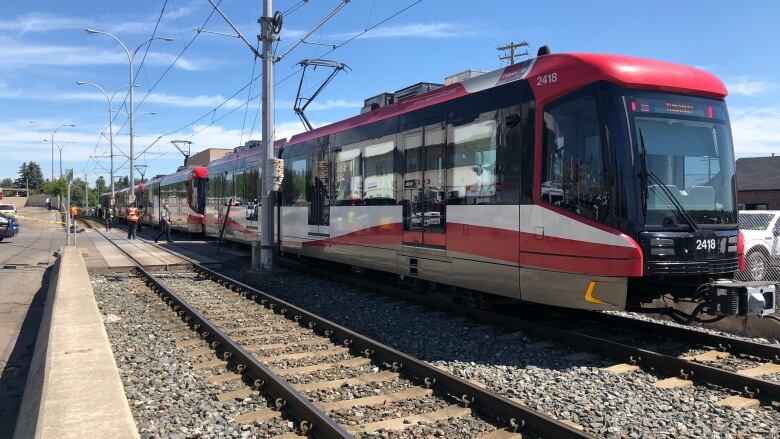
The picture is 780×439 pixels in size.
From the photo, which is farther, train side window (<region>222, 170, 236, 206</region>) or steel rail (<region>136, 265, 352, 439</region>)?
train side window (<region>222, 170, 236, 206</region>)

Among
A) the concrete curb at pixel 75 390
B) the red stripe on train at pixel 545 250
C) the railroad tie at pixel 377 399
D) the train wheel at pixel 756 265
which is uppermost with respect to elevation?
the red stripe on train at pixel 545 250

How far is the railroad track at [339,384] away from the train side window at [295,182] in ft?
17.1

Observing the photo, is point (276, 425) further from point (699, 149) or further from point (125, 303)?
point (125, 303)

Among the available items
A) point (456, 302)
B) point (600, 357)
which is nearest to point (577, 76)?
point (600, 357)

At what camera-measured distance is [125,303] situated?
10469 millimetres

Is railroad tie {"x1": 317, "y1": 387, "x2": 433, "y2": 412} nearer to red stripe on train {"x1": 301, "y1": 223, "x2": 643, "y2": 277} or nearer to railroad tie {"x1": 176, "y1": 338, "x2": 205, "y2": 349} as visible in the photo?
red stripe on train {"x1": 301, "y1": 223, "x2": 643, "y2": 277}

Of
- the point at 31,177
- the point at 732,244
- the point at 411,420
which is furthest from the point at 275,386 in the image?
the point at 31,177

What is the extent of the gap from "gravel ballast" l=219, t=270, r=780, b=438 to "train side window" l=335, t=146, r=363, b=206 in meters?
2.77

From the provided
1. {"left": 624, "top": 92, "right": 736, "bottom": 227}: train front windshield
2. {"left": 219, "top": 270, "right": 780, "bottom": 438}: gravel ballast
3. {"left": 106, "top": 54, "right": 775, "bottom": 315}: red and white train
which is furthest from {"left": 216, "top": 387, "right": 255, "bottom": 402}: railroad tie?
{"left": 624, "top": 92, "right": 736, "bottom": 227}: train front windshield

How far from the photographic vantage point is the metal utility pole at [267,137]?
1448 cm

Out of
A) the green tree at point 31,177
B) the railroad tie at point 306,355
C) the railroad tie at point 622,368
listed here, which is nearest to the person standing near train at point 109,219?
the railroad tie at point 306,355

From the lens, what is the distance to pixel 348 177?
38.3 ft

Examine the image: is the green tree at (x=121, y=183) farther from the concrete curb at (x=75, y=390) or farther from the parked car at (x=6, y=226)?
the concrete curb at (x=75, y=390)

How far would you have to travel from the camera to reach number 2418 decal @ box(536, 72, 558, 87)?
6.85 metres
